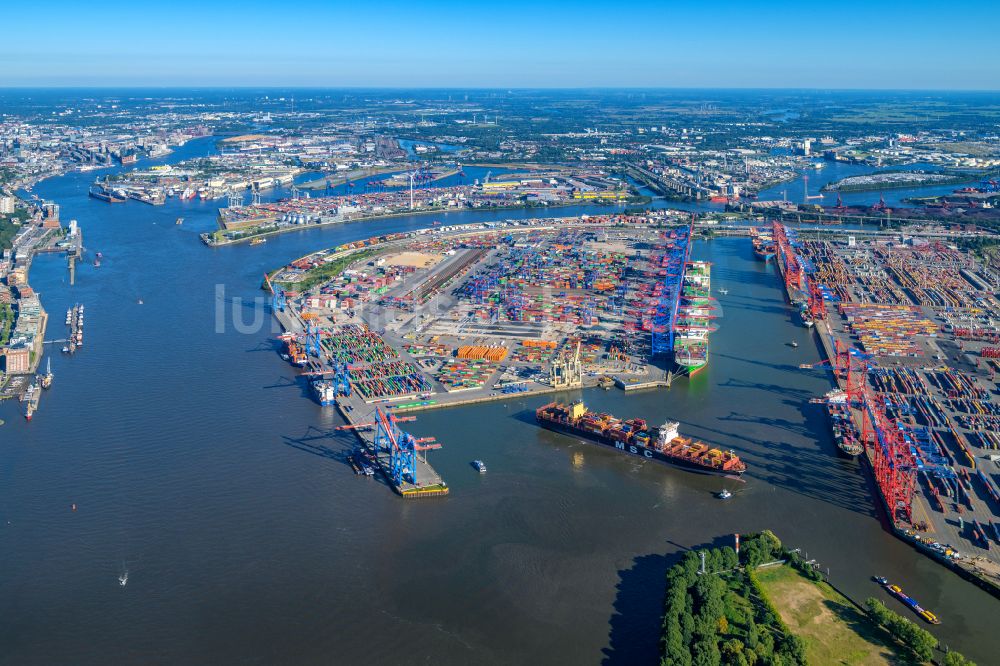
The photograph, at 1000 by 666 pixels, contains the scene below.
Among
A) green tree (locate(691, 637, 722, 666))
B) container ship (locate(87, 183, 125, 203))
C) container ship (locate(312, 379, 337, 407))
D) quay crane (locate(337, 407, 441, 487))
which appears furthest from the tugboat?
container ship (locate(87, 183, 125, 203))

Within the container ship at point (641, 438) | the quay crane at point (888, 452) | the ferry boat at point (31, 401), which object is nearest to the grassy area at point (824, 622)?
the quay crane at point (888, 452)

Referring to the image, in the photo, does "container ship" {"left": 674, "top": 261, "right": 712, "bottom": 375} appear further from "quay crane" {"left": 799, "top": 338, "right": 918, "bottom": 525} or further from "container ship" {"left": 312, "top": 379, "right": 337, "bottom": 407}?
"container ship" {"left": 312, "top": 379, "right": 337, "bottom": 407}

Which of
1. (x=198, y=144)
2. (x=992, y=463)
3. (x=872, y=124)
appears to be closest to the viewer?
(x=992, y=463)

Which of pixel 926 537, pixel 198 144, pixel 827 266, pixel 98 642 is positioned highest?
pixel 198 144

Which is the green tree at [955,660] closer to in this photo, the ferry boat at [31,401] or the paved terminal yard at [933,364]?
the paved terminal yard at [933,364]

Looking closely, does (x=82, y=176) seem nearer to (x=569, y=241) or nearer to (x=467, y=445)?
(x=569, y=241)

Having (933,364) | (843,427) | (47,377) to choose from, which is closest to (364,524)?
(843,427)

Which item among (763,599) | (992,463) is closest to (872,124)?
(992,463)
